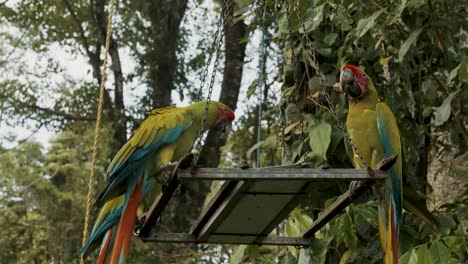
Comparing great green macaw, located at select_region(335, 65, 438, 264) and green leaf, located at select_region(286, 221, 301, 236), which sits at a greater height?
great green macaw, located at select_region(335, 65, 438, 264)

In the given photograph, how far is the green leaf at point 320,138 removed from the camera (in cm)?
247

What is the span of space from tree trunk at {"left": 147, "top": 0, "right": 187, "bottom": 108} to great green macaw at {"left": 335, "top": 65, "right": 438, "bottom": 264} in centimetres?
350

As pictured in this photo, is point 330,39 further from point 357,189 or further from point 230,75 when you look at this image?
point 230,75

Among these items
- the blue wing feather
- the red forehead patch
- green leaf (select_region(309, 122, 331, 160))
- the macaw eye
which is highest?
the red forehead patch

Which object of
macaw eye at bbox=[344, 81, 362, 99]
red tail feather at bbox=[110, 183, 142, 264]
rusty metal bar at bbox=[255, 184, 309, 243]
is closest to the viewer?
rusty metal bar at bbox=[255, 184, 309, 243]

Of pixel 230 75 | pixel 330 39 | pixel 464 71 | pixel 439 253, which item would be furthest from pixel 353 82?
pixel 230 75

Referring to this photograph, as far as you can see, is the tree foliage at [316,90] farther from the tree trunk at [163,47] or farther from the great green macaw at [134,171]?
the great green macaw at [134,171]

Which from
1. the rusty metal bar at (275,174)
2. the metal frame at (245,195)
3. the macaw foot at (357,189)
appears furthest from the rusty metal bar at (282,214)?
the rusty metal bar at (275,174)

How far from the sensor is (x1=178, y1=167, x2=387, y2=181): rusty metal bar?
65.1 inches

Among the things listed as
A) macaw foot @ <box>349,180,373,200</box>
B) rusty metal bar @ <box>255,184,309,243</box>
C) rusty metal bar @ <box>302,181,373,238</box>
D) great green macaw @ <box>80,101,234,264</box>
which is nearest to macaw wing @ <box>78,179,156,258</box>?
great green macaw @ <box>80,101,234,264</box>

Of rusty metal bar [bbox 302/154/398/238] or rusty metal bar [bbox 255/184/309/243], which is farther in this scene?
rusty metal bar [bbox 255/184/309/243]

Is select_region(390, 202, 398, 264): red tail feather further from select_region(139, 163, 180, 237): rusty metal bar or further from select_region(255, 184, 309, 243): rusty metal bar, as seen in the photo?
select_region(139, 163, 180, 237): rusty metal bar

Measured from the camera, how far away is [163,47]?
19.3 feet

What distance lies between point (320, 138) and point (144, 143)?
0.61 meters
